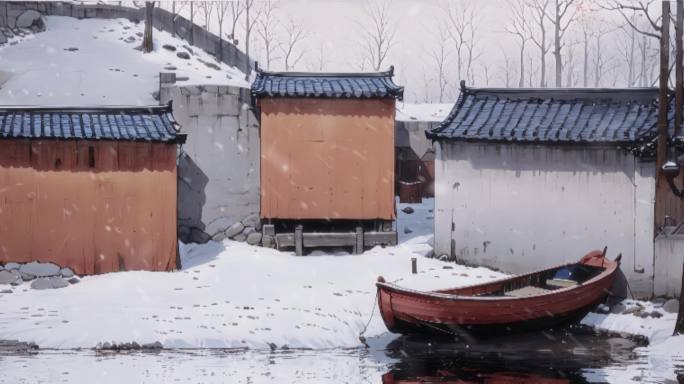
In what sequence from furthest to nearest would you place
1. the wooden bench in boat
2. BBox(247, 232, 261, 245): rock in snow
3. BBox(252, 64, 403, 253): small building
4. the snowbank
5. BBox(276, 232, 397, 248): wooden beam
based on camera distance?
BBox(247, 232, 261, 245): rock in snow, BBox(252, 64, 403, 253): small building, BBox(276, 232, 397, 248): wooden beam, the wooden bench in boat, the snowbank

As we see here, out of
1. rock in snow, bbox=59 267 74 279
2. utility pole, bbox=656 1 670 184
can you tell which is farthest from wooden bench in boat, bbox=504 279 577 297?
rock in snow, bbox=59 267 74 279

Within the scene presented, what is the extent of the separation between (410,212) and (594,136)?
1120 cm

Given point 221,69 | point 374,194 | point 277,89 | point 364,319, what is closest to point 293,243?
point 374,194

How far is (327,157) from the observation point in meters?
22.5

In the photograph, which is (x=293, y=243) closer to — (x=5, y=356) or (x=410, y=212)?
A: (x=410, y=212)

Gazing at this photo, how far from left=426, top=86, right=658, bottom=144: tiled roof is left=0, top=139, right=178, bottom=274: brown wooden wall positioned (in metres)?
7.35

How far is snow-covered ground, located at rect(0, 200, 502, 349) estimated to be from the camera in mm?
14852

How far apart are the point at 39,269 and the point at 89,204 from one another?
6.35 feet

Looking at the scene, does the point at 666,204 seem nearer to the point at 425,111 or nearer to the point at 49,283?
the point at 49,283

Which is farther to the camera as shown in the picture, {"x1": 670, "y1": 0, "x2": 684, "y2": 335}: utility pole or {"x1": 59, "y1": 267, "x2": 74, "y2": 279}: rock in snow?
{"x1": 59, "y1": 267, "x2": 74, "y2": 279}: rock in snow

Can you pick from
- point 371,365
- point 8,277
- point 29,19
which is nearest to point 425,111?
point 29,19

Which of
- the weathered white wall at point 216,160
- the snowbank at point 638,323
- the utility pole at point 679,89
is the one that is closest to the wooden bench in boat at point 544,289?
the snowbank at point 638,323

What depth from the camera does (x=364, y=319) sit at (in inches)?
643

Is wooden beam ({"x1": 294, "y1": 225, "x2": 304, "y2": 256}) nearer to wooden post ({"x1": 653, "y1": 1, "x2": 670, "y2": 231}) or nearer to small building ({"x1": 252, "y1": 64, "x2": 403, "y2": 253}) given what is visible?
small building ({"x1": 252, "y1": 64, "x2": 403, "y2": 253})
